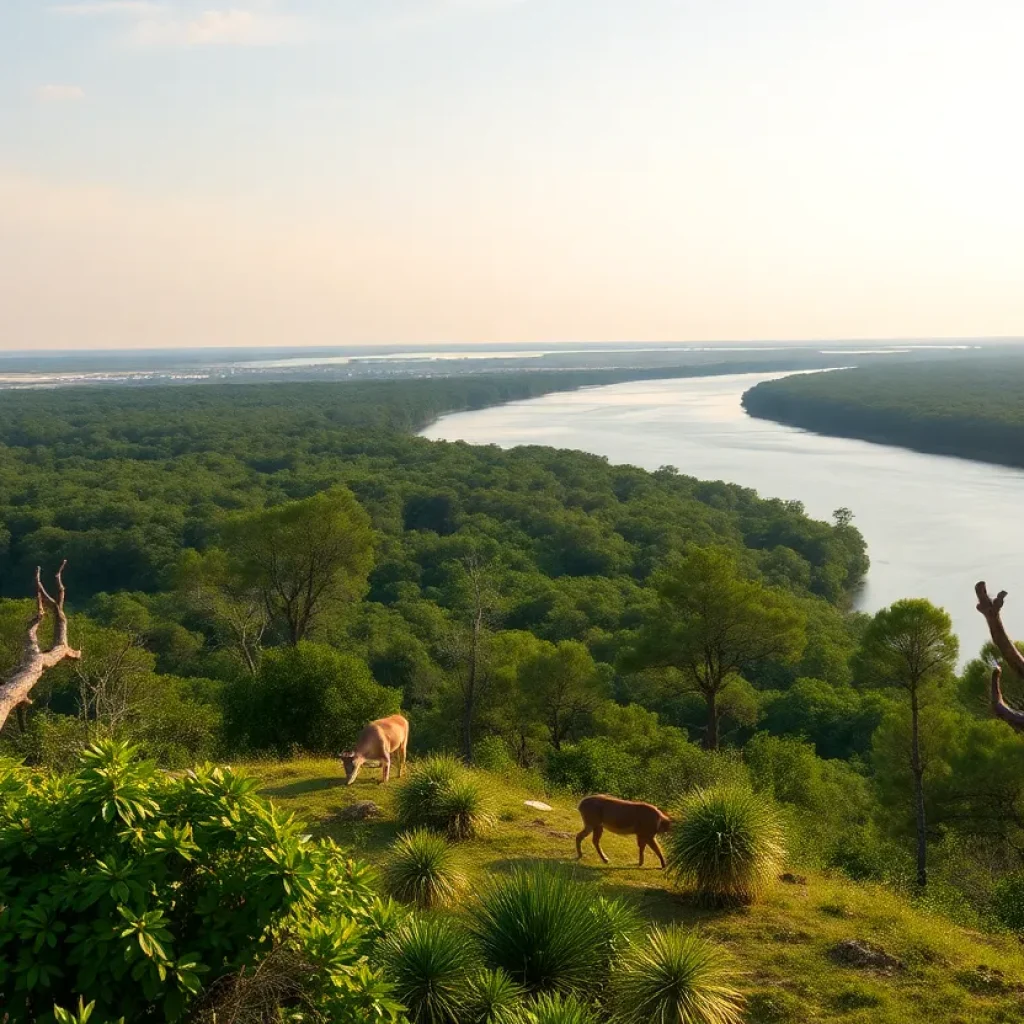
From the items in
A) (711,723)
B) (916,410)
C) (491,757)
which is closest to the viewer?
(491,757)

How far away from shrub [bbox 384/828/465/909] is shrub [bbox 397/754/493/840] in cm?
170

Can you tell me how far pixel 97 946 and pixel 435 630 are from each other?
3453 centimetres

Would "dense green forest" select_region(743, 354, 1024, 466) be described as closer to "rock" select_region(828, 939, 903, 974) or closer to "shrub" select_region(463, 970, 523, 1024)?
"rock" select_region(828, 939, 903, 974)

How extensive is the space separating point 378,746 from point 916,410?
118148 mm

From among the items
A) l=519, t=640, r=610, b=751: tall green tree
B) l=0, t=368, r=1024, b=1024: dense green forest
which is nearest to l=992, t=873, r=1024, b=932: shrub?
l=0, t=368, r=1024, b=1024: dense green forest

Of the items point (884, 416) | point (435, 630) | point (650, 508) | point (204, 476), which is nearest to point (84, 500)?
point (204, 476)

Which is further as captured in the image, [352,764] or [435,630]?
[435,630]

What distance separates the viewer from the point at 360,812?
11.4 m

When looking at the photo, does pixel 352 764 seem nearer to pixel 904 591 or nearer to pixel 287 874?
pixel 287 874

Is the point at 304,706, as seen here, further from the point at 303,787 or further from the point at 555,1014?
the point at 555,1014

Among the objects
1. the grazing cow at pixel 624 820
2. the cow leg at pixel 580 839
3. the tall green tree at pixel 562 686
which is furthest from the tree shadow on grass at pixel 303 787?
the tall green tree at pixel 562 686

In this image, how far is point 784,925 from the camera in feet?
28.0

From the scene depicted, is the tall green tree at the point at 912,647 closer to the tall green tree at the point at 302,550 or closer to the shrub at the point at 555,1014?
the shrub at the point at 555,1014

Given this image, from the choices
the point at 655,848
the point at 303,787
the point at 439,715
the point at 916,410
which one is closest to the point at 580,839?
the point at 655,848
